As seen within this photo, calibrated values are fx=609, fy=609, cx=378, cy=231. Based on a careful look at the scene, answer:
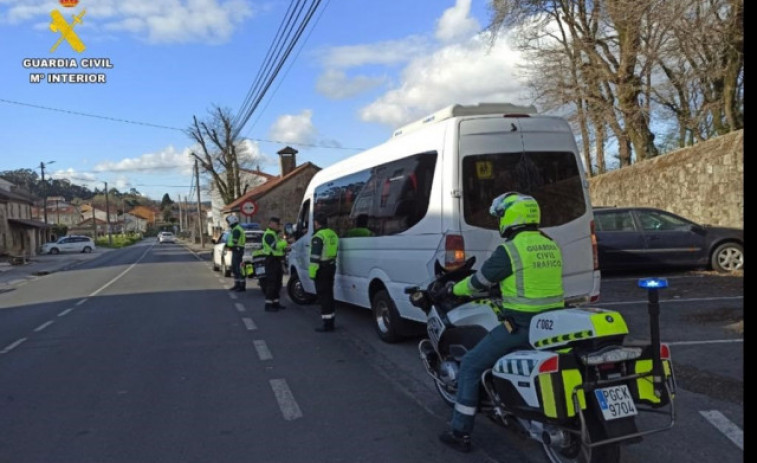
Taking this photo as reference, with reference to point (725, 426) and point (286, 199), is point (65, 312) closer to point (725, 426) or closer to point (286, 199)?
point (725, 426)

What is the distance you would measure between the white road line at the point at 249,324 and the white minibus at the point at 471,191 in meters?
2.76

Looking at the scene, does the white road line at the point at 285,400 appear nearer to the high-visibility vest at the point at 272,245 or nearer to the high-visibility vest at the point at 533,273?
the high-visibility vest at the point at 533,273

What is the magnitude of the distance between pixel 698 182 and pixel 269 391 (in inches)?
→ 527

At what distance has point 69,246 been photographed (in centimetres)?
5581

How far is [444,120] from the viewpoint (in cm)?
686

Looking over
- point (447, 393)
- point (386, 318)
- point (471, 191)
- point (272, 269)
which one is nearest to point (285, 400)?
point (447, 393)

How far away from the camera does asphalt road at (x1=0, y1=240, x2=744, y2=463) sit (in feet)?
14.3

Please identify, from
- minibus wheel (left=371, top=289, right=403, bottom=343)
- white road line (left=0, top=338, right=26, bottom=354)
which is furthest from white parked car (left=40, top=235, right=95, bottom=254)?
minibus wheel (left=371, top=289, right=403, bottom=343)

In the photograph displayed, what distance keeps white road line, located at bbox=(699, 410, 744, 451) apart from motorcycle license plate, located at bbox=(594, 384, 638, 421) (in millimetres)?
1363

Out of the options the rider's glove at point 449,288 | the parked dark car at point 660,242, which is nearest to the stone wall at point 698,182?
the parked dark car at point 660,242

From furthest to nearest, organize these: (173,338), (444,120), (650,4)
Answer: (650,4) → (173,338) → (444,120)
